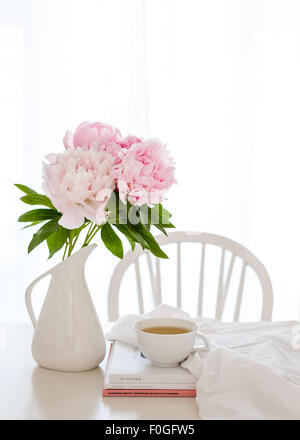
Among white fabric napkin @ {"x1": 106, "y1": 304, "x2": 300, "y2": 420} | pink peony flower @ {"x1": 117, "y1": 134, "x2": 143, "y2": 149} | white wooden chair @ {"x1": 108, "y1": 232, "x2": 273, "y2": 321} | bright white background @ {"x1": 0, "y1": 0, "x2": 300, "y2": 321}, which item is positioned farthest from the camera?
bright white background @ {"x1": 0, "y1": 0, "x2": 300, "y2": 321}

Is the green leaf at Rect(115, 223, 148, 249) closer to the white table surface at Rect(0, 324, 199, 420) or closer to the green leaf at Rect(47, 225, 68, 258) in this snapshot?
the green leaf at Rect(47, 225, 68, 258)

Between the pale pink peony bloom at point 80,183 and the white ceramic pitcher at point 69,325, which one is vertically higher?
the pale pink peony bloom at point 80,183

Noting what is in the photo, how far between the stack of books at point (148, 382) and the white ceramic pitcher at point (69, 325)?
6 centimetres

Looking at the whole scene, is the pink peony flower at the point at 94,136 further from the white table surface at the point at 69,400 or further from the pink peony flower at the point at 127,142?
the white table surface at the point at 69,400

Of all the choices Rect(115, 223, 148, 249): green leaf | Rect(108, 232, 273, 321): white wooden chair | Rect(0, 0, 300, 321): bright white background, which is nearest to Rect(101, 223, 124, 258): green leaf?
Rect(115, 223, 148, 249): green leaf

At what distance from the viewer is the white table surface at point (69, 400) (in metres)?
0.71

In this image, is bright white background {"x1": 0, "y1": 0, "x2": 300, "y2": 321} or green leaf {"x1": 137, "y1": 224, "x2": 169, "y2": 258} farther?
bright white background {"x1": 0, "y1": 0, "x2": 300, "y2": 321}

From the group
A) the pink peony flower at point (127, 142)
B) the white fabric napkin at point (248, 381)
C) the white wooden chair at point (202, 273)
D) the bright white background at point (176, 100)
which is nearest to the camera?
the white fabric napkin at point (248, 381)

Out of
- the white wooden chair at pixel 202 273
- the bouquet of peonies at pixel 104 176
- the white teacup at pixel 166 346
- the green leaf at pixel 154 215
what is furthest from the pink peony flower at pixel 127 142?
the white wooden chair at pixel 202 273

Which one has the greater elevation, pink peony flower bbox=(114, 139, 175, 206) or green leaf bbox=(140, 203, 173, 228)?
pink peony flower bbox=(114, 139, 175, 206)

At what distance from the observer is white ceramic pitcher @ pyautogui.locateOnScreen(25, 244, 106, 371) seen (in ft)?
2.79

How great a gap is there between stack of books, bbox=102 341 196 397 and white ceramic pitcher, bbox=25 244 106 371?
0.20 feet
